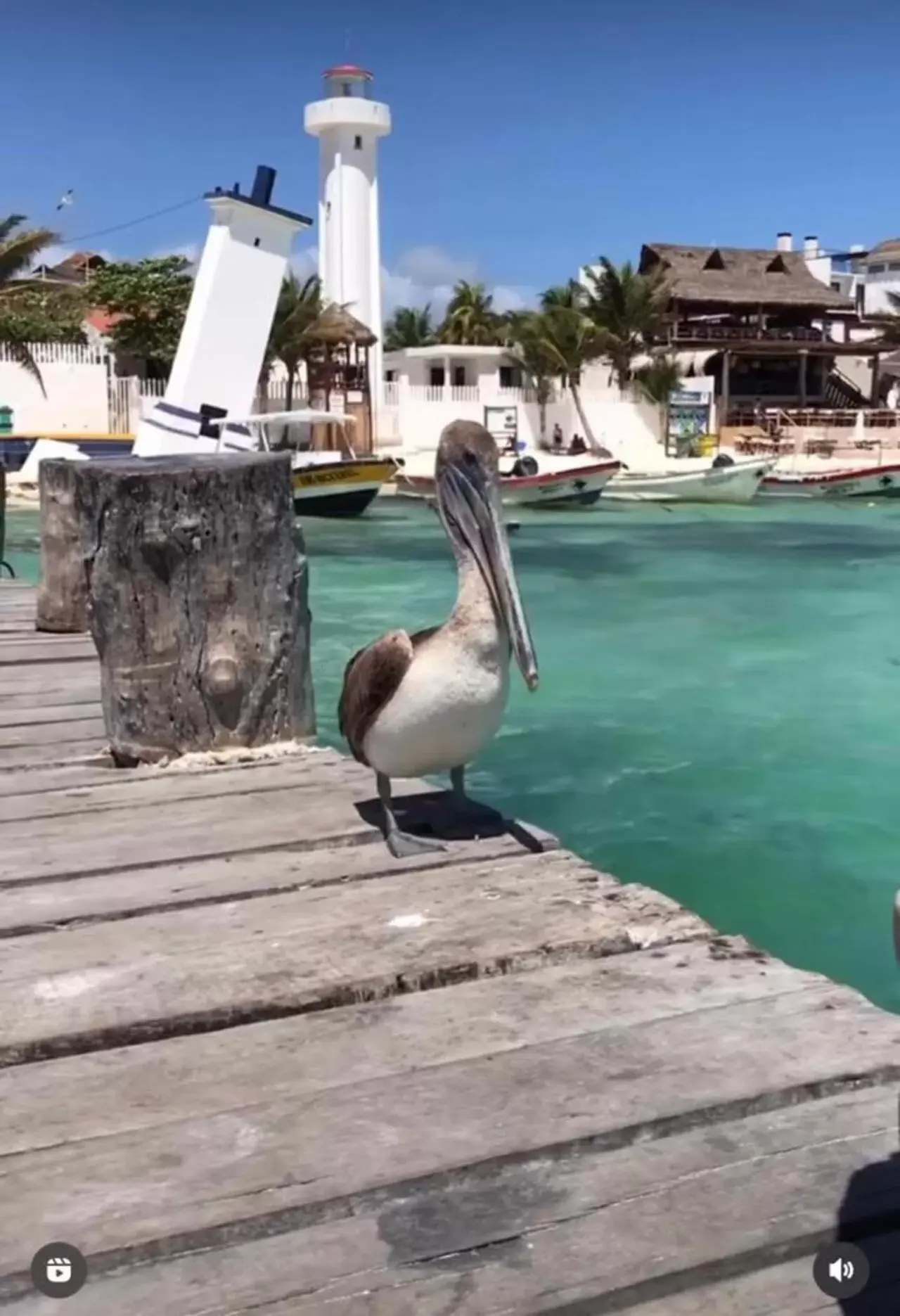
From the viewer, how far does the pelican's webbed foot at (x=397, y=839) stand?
3.02 metres

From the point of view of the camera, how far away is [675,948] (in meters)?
2.49

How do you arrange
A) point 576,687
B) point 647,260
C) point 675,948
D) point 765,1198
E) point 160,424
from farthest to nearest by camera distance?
1. point 647,260
2. point 160,424
3. point 576,687
4. point 675,948
5. point 765,1198

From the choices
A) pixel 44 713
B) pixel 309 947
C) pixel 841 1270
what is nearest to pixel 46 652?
pixel 44 713

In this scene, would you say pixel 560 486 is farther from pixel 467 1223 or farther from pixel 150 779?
pixel 467 1223

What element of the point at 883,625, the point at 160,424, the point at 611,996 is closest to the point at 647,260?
the point at 160,424

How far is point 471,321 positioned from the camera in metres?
48.2

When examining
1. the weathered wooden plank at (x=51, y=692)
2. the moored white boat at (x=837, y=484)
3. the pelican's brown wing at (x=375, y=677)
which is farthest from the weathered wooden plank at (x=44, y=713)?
the moored white boat at (x=837, y=484)

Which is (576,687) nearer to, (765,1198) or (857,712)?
(857,712)

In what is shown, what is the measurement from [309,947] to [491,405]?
1407 inches

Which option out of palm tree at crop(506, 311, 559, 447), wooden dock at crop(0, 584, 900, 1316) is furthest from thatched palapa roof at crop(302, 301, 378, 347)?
wooden dock at crop(0, 584, 900, 1316)

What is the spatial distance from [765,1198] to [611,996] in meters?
0.60

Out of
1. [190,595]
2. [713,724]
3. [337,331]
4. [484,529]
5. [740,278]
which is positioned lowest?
[713,724]

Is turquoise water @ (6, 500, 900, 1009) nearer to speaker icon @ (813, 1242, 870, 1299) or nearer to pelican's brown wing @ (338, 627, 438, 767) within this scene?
pelican's brown wing @ (338, 627, 438, 767)

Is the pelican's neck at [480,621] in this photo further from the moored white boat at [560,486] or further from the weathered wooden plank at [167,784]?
the moored white boat at [560,486]
